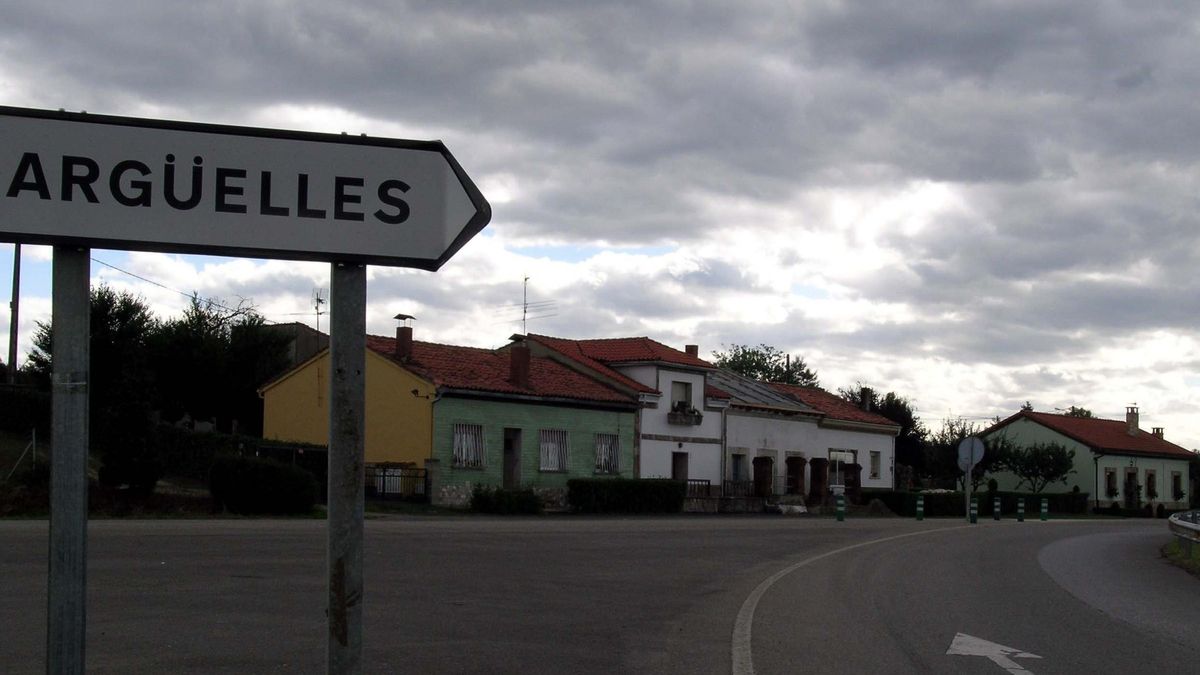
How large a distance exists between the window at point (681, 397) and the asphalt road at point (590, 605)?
27.1 meters

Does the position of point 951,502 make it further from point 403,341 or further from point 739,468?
point 403,341

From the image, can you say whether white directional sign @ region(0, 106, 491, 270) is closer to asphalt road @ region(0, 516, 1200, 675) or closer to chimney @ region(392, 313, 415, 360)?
asphalt road @ region(0, 516, 1200, 675)

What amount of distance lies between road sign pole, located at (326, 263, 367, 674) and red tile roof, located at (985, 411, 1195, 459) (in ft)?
240

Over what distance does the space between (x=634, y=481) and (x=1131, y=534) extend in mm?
16036

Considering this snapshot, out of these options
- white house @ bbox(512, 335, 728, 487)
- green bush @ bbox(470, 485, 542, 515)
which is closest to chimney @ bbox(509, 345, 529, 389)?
white house @ bbox(512, 335, 728, 487)

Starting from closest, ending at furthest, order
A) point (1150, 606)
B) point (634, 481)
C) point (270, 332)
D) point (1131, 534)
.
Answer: point (1150, 606) → point (1131, 534) → point (634, 481) → point (270, 332)

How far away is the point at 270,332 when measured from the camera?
5394 cm

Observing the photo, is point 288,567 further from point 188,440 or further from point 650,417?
point 650,417

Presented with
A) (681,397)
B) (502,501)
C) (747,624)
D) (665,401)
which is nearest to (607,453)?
(665,401)

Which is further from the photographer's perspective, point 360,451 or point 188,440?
point 188,440

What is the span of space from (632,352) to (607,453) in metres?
6.26

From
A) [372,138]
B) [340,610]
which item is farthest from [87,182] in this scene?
[340,610]

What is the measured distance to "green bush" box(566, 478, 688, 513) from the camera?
40906 millimetres

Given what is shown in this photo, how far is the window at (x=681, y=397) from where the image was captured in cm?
4969
